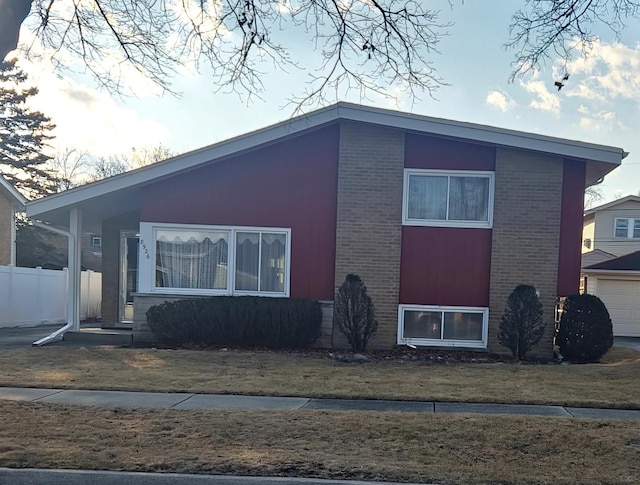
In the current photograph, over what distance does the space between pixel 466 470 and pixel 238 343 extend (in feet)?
24.8

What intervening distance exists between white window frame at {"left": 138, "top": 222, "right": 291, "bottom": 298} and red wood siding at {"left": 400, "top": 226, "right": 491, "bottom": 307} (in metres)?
2.54

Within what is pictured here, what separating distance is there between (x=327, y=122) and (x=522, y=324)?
5.80m

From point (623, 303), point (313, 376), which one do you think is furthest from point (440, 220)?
point (623, 303)

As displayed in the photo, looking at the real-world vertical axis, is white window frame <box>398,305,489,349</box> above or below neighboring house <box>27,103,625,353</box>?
below

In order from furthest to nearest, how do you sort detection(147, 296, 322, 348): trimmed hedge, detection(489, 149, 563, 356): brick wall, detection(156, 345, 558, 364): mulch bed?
detection(489, 149, 563, 356): brick wall
detection(147, 296, 322, 348): trimmed hedge
detection(156, 345, 558, 364): mulch bed

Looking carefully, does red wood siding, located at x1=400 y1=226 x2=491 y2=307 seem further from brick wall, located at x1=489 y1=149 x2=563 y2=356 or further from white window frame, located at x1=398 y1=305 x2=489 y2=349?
brick wall, located at x1=489 y1=149 x2=563 y2=356

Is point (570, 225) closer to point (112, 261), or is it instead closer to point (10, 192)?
point (112, 261)

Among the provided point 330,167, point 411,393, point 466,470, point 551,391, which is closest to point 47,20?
point 330,167

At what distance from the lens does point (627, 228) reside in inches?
1113

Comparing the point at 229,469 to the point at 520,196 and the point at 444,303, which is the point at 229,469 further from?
the point at 520,196

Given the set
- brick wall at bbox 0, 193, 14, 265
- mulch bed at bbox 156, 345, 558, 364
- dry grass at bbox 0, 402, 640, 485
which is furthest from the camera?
brick wall at bbox 0, 193, 14, 265

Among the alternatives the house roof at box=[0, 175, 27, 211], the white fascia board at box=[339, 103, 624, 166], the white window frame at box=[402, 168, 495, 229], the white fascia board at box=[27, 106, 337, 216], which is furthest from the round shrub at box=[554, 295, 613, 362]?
the house roof at box=[0, 175, 27, 211]

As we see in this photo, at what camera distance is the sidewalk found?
21.5 feet

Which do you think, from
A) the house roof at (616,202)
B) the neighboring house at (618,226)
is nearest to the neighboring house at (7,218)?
the neighboring house at (618,226)
